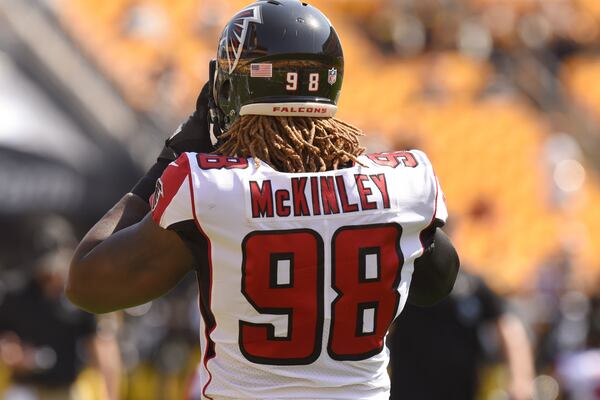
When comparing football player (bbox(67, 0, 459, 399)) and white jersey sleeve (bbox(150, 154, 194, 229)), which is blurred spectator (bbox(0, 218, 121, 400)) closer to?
football player (bbox(67, 0, 459, 399))

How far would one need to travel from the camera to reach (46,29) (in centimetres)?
1337

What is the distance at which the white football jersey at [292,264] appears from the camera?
2516 millimetres

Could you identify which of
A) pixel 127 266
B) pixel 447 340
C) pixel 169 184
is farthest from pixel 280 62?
pixel 447 340

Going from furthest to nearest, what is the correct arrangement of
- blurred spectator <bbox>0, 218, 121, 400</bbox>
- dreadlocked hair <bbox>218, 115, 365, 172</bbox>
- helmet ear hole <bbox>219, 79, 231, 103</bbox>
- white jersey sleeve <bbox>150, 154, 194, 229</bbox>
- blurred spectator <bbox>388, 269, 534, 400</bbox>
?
blurred spectator <bbox>0, 218, 121, 400</bbox>
blurred spectator <bbox>388, 269, 534, 400</bbox>
helmet ear hole <bbox>219, 79, 231, 103</bbox>
dreadlocked hair <bbox>218, 115, 365, 172</bbox>
white jersey sleeve <bbox>150, 154, 194, 229</bbox>

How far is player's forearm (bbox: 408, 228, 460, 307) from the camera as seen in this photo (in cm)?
277

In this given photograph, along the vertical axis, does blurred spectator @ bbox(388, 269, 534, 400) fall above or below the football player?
below

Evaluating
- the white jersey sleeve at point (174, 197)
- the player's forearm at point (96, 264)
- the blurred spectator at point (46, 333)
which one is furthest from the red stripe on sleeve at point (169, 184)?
the blurred spectator at point (46, 333)

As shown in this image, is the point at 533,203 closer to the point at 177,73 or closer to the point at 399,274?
the point at 177,73

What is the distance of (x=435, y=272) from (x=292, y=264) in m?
0.41

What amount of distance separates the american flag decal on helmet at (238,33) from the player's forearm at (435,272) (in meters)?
0.60

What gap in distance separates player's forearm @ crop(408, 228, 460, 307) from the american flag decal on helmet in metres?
0.60

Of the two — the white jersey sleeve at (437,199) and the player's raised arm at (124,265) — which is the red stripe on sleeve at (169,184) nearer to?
the player's raised arm at (124,265)

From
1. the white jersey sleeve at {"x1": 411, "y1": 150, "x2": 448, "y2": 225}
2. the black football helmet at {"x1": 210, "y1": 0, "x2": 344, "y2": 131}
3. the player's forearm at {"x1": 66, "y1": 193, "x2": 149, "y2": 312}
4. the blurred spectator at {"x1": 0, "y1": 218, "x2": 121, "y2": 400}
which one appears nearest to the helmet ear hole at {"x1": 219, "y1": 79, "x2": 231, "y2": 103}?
the black football helmet at {"x1": 210, "y1": 0, "x2": 344, "y2": 131}

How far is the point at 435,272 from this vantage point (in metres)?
2.79
